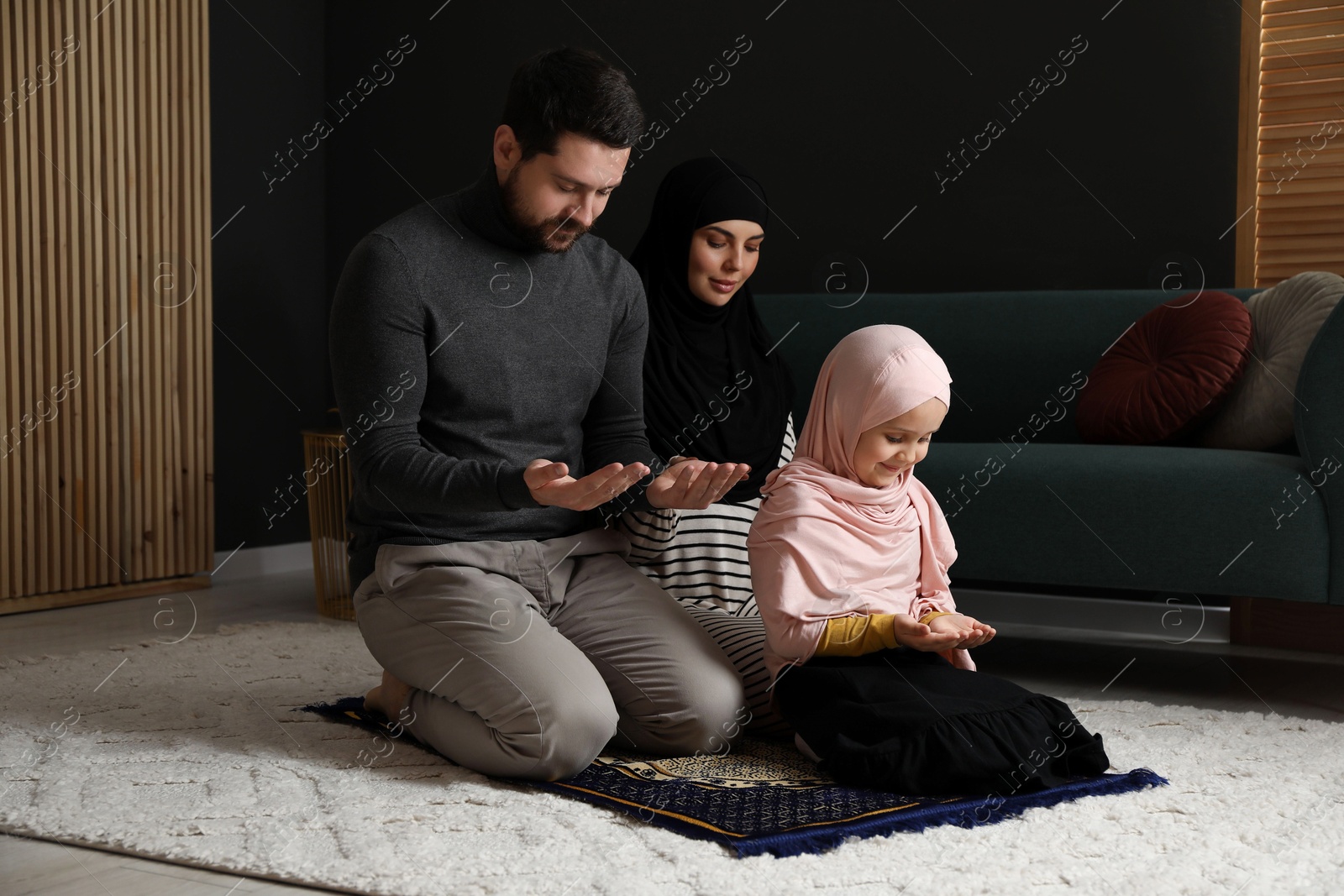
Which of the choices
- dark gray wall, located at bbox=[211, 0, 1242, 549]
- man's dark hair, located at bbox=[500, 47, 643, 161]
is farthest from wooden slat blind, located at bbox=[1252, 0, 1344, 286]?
man's dark hair, located at bbox=[500, 47, 643, 161]

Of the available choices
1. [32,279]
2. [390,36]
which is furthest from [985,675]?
[390,36]

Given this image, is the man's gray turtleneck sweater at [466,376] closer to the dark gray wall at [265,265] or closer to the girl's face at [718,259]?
the girl's face at [718,259]

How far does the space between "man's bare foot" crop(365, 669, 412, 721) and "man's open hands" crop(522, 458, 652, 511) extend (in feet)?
1.61

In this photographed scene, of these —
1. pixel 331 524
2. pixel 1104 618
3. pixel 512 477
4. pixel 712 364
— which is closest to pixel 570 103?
pixel 512 477

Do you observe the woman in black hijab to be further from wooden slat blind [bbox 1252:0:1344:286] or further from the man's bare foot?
wooden slat blind [bbox 1252:0:1344:286]

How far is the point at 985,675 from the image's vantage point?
6.05 ft

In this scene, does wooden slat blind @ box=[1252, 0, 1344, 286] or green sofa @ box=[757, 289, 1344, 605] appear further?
wooden slat blind @ box=[1252, 0, 1344, 286]

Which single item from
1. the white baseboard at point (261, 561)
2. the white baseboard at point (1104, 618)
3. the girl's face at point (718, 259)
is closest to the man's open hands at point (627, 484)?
the girl's face at point (718, 259)

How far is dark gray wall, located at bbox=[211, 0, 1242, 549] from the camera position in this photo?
334cm

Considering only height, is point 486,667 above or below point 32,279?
below

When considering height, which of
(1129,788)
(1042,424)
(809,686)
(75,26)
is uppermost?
(75,26)

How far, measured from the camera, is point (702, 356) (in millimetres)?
2525

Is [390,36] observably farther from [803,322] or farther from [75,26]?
[803,322]

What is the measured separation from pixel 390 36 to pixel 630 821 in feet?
12.0
